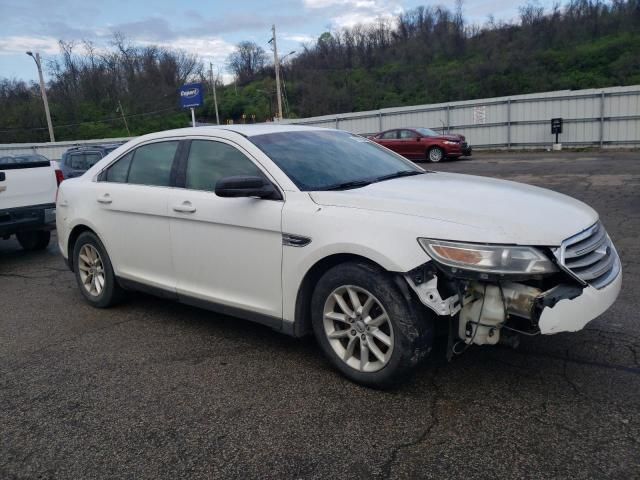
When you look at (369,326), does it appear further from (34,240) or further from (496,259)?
(34,240)

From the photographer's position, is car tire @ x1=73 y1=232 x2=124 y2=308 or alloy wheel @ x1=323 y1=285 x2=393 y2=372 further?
car tire @ x1=73 y1=232 x2=124 y2=308

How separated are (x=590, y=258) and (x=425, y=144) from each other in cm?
1936

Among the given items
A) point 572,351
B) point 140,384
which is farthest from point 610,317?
point 140,384

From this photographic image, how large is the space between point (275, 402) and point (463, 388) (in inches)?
45.6

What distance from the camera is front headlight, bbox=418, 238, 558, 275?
9.75 ft

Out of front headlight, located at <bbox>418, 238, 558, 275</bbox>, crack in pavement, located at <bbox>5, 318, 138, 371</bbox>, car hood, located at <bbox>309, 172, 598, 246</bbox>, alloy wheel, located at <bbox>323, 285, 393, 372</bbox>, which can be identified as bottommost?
crack in pavement, located at <bbox>5, 318, 138, 371</bbox>

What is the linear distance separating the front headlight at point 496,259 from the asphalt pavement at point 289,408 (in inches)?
32.1

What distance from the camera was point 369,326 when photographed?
3365 mm

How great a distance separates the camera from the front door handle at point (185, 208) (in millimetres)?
4254

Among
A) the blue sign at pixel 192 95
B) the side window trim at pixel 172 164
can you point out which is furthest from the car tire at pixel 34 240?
the blue sign at pixel 192 95

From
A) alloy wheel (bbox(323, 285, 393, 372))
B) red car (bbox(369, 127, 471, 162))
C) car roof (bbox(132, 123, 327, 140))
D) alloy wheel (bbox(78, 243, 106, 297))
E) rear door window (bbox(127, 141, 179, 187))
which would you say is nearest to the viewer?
alloy wheel (bbox(323, 285, 393, 372))

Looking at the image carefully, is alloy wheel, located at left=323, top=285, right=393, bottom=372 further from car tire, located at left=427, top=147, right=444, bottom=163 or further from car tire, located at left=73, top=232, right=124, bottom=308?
car tire, located at left=427, top=147, right=444, bottom=163

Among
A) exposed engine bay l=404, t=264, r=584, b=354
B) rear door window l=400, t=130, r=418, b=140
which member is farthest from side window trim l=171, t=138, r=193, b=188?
rear door window l=400, t=130, r=418, b=140

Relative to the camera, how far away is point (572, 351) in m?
3.83
